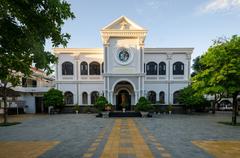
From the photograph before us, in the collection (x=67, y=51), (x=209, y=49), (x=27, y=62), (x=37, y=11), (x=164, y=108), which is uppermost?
(x=67, y=51)

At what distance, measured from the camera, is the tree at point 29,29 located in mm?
4363

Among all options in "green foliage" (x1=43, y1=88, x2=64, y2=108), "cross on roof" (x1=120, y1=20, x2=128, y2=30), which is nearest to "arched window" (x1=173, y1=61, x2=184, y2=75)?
"cross on roof" (x1=120, y1=20, x2=128, y2=30)

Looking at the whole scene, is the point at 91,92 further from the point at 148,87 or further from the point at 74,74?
the point at 148,87

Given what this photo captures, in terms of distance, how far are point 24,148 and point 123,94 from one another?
75.0ft

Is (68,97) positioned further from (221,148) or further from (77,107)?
(221,148)

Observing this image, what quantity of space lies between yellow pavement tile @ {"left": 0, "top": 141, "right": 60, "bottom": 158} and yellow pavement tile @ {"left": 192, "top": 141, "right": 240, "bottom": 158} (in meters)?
6.65

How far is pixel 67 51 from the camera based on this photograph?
32.0 meters

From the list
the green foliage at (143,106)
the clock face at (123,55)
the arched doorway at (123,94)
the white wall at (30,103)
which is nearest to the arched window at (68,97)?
the white wall at (30,103)

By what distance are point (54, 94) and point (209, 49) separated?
789 inches

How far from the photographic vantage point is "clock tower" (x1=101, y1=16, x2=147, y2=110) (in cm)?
2900

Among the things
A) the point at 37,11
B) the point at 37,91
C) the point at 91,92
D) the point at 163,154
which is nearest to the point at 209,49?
the point at 163,154

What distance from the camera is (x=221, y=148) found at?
9.13 meters

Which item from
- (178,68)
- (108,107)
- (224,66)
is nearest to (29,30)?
(224,66)

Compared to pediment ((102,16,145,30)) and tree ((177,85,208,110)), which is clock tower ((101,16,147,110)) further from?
tree ((177,85,208,110))
